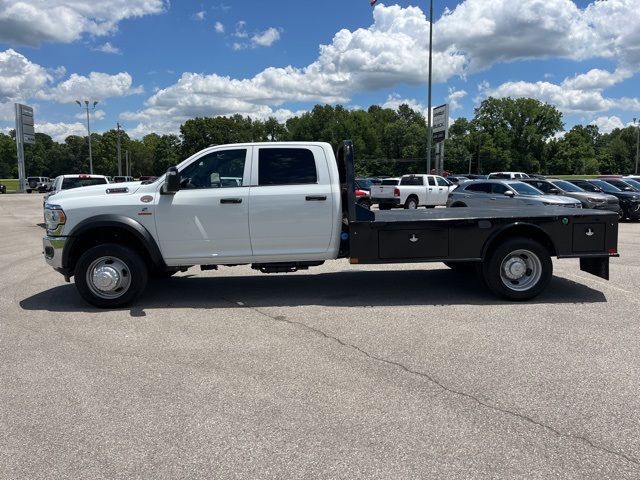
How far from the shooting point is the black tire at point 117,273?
6855 mm

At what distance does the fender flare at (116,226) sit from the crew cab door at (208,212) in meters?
0.15

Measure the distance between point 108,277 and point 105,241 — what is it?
0.51 meters

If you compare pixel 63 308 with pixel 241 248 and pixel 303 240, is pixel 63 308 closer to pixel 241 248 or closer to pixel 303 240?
pixel 241 248

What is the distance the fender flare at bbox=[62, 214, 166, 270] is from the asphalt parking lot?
79 centimetres

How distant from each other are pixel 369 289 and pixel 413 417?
4.28 metres

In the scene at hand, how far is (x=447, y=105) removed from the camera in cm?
3512

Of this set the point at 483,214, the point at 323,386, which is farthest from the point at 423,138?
the point at 323,386

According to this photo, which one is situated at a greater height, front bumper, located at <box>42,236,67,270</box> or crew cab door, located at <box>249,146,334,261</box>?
crew cab door, located at <box>249,146,334,261</box>

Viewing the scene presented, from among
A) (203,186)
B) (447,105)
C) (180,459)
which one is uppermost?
(447,105)

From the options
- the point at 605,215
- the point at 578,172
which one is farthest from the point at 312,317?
the point at 578,172

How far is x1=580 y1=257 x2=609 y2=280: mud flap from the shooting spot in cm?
734

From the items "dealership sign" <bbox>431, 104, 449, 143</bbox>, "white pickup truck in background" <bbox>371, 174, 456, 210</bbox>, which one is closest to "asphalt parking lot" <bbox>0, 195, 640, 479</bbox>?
"white pickup truck in background" <bbox>371, 174, 456, 210</bbox>

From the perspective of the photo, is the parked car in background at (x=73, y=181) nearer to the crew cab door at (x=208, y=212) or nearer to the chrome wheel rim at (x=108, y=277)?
the chrome wheel rim at (x=108, y=277)

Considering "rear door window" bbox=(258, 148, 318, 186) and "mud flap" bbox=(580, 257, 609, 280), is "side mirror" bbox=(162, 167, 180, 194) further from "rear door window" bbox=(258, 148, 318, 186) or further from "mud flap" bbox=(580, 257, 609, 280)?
"mud flap" bbox=(580, 257, 609, 280)
